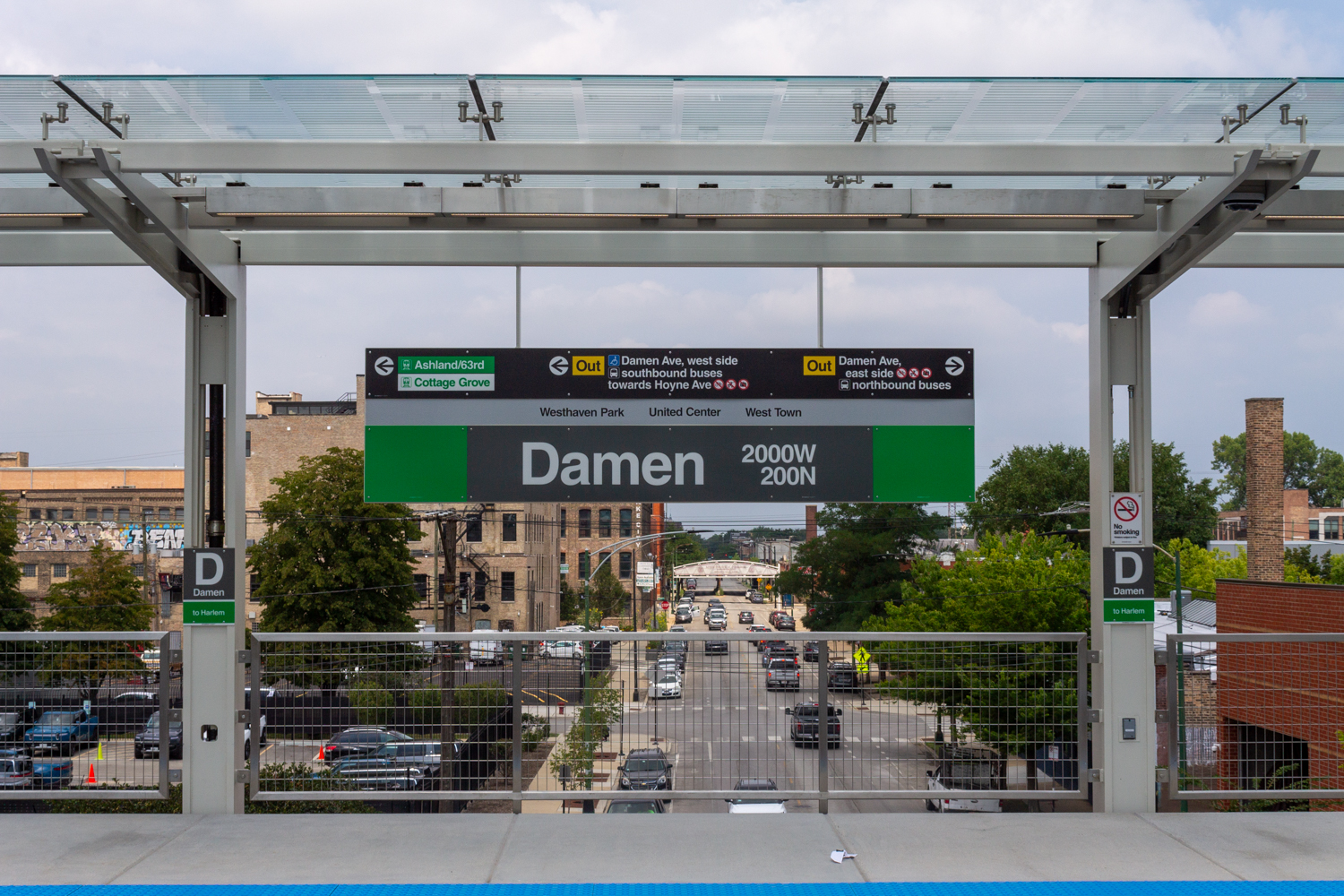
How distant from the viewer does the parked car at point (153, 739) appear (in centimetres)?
605

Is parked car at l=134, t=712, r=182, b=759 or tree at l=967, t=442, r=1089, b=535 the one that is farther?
tree at l=967, t=442, r=1089, b=535

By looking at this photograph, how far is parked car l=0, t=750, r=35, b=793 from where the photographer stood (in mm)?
6016

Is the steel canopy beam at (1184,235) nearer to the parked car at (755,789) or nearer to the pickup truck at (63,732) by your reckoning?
the parked car at (755,789)

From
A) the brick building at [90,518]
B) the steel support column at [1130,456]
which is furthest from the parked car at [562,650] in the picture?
the brick building at [90,518]

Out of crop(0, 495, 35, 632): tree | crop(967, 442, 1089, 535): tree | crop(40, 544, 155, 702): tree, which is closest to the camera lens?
Answer: crop(0, 495, 35, 632): tree

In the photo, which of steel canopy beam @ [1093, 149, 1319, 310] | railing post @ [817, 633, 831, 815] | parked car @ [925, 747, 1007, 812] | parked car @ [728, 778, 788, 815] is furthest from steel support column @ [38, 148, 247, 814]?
steel canopy beam @ [1093, 149, 1319, 310]

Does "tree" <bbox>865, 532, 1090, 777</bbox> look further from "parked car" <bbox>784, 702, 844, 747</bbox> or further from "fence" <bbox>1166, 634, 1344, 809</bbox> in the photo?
"parked car" <bbox>784, 702, 844, 747</bbox>

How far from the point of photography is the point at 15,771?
6.02 meters

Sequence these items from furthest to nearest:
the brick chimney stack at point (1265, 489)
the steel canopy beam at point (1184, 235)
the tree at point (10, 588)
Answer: the brick chimney stack at point (1265, 489) < the tree at point (10, 588) < the steel canopy beam at point (1184, 235)

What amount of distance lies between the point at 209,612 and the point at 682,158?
4.03 meters

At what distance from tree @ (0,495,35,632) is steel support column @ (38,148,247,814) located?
94.0ft

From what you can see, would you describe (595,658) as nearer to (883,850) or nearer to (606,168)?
(883,850)

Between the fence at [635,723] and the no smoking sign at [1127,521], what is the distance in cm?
73

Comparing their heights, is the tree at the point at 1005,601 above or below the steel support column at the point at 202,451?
below
